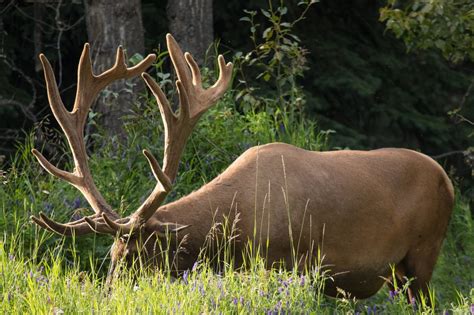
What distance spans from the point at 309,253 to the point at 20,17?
24.6ft

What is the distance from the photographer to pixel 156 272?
6094 mm

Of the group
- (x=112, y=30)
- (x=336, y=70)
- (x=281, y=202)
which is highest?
(x=112, y=30)

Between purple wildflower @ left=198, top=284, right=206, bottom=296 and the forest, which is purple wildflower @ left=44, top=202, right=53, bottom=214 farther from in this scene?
purple wildflower @ left=198, top=284, right=206, bottom=296

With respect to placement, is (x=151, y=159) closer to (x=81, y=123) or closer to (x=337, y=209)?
(x=81, y=123)

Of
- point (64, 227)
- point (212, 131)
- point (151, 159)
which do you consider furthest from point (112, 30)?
point (151, 159)

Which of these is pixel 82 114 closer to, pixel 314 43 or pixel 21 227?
pixel 21 227

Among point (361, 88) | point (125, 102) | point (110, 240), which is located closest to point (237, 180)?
point (110, 240)

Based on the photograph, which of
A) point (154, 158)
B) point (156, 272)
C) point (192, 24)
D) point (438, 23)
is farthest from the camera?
point (192, 24)

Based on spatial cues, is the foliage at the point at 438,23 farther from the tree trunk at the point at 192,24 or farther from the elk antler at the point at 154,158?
the elk antler at the point at 154,158

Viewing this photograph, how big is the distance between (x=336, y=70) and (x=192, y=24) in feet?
8.96

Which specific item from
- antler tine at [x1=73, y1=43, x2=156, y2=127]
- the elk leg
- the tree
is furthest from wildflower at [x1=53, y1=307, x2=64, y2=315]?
the tree

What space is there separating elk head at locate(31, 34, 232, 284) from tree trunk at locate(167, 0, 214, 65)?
3501mm

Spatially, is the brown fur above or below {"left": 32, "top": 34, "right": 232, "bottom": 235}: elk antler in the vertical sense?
below

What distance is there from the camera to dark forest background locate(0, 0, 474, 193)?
41.9 ft
